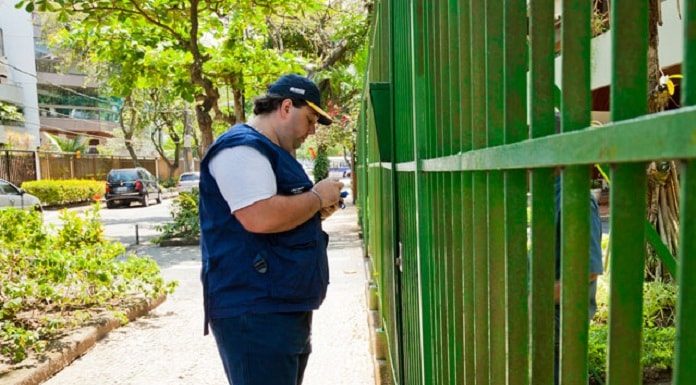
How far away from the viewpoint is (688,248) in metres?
0.47

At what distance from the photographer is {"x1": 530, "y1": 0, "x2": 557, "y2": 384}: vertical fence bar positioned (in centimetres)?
81

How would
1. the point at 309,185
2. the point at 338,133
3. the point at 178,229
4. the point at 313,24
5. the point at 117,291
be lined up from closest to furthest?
the point at 309,185 < the point at 117,291 < the point at 178,229 < the point at 313,24 < the point at 338,133

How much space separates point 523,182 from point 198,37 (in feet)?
32.8

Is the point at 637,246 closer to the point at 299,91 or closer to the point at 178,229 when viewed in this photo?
the point at 299,91

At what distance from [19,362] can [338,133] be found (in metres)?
17.8

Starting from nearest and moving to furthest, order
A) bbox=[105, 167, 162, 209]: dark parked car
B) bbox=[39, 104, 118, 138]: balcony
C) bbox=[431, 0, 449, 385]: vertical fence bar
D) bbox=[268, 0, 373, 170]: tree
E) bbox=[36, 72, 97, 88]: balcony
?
bbox=[431, 0, 449, 385]: vertical fence bar < bbox=[268, 0, 373, 170]: tree < bbox=[105, 167, 162, 209]: dark parked car < bbox=[39, 104, 118, 138]: balcony < bbox=[36, 72, 97, 88]: balcony

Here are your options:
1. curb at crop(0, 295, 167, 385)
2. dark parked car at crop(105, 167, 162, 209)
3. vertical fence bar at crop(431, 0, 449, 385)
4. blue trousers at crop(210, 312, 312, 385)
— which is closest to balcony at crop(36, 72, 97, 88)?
dark parked car at crop(105, 167, 162, 209)

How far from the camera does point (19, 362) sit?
4.20 m

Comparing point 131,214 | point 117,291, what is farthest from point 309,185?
point 131,214

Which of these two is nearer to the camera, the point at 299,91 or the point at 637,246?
the point at 637,246

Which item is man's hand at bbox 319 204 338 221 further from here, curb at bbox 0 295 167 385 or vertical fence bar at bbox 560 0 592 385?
curb at bbox 0 295 167 385

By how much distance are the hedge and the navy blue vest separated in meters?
24.4

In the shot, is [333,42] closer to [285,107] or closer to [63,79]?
[285,107]

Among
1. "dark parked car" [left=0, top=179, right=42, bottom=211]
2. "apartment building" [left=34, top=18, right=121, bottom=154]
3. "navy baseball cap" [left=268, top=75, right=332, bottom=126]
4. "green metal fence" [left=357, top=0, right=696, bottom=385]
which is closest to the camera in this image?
"green metal fence" [left=357, top=0, right=696, bottom=385]
